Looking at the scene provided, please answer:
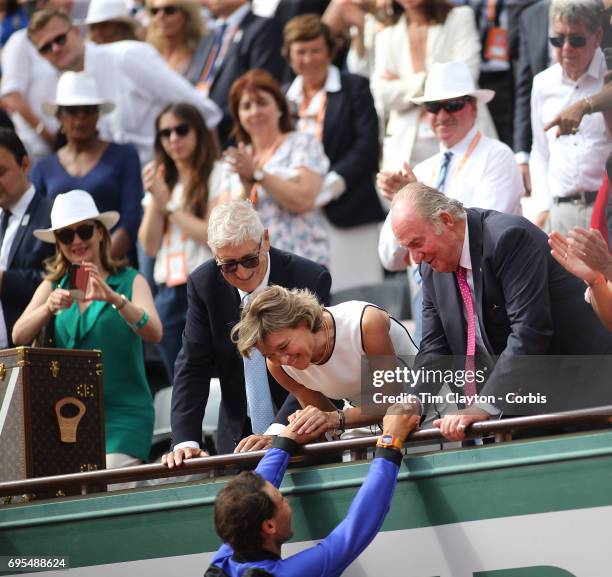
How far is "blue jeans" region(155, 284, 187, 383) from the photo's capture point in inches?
329

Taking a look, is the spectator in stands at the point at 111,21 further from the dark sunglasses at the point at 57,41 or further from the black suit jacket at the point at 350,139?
the black suit jacket at the point at 350,139

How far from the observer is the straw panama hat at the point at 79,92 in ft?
28.0

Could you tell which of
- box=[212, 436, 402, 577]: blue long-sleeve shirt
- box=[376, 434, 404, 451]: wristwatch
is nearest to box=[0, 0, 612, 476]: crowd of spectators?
box=[376, 434, 404, 451]: wristwatch

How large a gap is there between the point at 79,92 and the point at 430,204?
3.76 m

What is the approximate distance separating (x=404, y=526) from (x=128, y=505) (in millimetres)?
1255

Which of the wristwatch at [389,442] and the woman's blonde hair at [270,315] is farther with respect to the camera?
the woman's blonde hair at [270,315]

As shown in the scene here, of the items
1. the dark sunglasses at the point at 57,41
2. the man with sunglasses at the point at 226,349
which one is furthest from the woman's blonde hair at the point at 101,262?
the dark sunglasses at the point at 57,41

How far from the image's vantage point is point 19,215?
802cm

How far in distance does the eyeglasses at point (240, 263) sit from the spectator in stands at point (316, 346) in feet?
1.21

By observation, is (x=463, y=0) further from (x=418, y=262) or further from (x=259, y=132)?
(x=418, y=262)

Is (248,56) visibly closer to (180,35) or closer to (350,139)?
(180,35)

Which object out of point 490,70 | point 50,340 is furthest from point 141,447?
point 490,70

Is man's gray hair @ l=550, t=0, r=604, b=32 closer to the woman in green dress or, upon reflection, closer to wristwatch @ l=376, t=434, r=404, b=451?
wristwatch @ l=376, t=434, r=404, b=451

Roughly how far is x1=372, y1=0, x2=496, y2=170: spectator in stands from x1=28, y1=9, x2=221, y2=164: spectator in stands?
145cm
